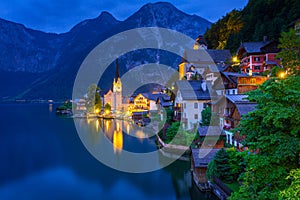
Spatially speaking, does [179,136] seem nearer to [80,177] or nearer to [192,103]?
[192,103]

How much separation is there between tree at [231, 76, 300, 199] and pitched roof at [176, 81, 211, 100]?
64.1 ft

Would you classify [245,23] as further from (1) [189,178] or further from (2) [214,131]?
(1) [189,178]

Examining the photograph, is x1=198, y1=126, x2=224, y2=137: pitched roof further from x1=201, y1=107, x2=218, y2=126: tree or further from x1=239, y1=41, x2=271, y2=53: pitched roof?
x1=239, y1=41, x2=271, y2=53: pitched roof

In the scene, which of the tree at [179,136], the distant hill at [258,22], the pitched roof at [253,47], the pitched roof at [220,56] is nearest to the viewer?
the tree at [179,136]

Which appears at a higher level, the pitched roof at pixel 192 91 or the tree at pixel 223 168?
the pitched roof at pixel 192 91

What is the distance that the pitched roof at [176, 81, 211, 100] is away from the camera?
2777cm

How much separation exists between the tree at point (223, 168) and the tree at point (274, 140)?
5.73 metres

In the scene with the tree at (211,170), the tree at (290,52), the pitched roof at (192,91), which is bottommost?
the tree at (211,170)

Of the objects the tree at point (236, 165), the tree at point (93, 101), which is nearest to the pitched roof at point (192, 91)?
the tree at point (236, 165)

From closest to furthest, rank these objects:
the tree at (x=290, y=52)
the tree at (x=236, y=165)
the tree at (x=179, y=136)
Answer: the tree at (x=236, y=165) < the tree at (x=290, y=52) < the tree at (x=179, y=136)

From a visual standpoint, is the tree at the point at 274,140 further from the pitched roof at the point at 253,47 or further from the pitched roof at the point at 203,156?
the pitched roof at the point at 253,47

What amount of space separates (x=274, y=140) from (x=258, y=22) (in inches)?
1577

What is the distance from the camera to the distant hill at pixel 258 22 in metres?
35.8

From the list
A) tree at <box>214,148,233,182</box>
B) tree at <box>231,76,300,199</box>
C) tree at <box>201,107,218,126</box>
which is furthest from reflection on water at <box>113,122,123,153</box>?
tree at <box>231,76,300,199</box>
